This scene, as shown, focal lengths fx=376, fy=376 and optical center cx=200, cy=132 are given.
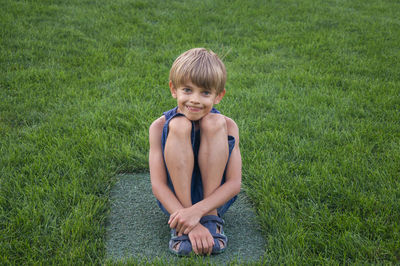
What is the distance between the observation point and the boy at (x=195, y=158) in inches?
80.8

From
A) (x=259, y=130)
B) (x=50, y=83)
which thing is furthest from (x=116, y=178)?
(x=50, y=83)

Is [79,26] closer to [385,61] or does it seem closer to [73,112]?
[73,112]

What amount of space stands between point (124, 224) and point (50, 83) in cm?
244

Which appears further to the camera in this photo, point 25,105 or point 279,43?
point 279,43

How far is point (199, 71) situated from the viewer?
2061 millimetres

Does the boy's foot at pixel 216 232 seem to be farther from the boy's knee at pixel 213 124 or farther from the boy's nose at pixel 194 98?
the boy's nose at pixel 194 98

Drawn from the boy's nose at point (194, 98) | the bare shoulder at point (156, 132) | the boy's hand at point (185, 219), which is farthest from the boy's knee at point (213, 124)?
the boy's hand at point (185, 219)

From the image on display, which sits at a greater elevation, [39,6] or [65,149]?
[39,6]

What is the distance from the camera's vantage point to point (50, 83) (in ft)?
13.7

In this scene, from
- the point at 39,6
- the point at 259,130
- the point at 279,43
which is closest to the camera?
the point at 259,130

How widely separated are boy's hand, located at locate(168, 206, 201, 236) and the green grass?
1.43 ft

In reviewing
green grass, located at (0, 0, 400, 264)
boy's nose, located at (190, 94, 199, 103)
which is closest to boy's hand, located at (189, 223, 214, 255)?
green grass, located at (0, 0, 400, 264)

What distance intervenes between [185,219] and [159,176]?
30 centimetres

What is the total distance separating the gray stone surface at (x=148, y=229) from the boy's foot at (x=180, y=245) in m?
0.04
